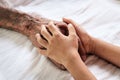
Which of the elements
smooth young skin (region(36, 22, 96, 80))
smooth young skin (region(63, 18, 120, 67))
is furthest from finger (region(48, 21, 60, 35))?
smooth young skin (region(63, 18, 120, 67))

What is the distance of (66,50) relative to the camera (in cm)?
84

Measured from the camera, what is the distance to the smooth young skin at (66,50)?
806 mm

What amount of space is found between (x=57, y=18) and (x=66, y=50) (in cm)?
38

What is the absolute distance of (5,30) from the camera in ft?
3.73

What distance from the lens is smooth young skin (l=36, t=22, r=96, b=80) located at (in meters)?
0.81

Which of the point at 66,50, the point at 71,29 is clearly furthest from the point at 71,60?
the point at 71,29

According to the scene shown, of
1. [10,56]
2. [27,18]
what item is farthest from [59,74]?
[27,18]

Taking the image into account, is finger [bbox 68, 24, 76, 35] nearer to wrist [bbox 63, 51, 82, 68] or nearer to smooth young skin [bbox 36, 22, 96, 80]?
smooth young skin [bbox 36, 22, 96, 80]

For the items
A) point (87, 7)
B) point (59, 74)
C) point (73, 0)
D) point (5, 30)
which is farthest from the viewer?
point (73, 0)

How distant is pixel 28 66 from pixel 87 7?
0.55 meters

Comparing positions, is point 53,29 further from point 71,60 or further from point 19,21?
point 19,21

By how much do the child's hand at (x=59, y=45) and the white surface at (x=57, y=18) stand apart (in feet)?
0.23

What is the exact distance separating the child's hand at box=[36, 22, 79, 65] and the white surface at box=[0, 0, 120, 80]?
69mm

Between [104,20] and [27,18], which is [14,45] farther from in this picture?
[104,20]
